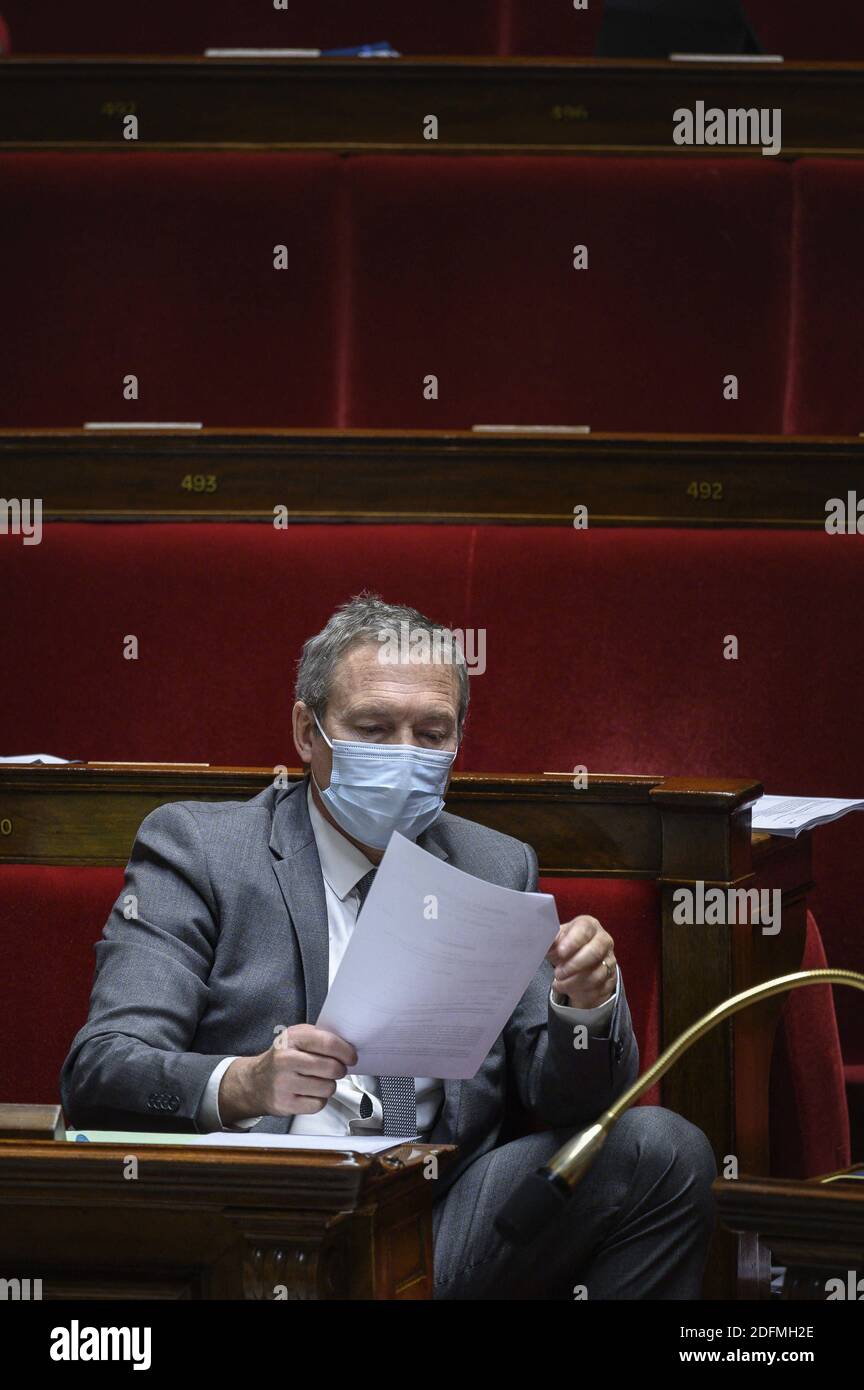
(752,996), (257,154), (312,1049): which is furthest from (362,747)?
(257,154)

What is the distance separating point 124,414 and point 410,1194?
1133 mm

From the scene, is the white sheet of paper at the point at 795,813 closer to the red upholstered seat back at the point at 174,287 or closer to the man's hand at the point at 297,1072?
the man's hand at the point at 297,1072

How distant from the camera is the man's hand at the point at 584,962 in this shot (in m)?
0.81

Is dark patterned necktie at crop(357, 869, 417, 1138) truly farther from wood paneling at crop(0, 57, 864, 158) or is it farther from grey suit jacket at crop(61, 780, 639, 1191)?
wood paneling at crop(0, 57, 864, 158)

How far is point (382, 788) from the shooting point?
938 mm

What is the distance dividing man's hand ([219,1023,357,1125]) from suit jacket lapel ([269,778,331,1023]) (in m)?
0.14

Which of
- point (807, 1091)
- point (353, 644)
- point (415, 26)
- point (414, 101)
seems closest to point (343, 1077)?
point (353, 644)

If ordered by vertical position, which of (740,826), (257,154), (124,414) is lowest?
(740,826)

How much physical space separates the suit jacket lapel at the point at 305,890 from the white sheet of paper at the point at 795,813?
30 centimetres

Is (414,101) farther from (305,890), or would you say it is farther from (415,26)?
(305,890)

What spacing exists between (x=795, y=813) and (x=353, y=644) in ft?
1.17

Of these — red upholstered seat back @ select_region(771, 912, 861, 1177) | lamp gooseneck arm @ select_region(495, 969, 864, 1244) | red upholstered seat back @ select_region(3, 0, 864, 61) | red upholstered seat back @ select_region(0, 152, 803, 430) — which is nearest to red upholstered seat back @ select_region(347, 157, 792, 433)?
red upholstered seat back @ select_region(0, 152, 803, 430)

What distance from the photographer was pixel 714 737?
1.42m
